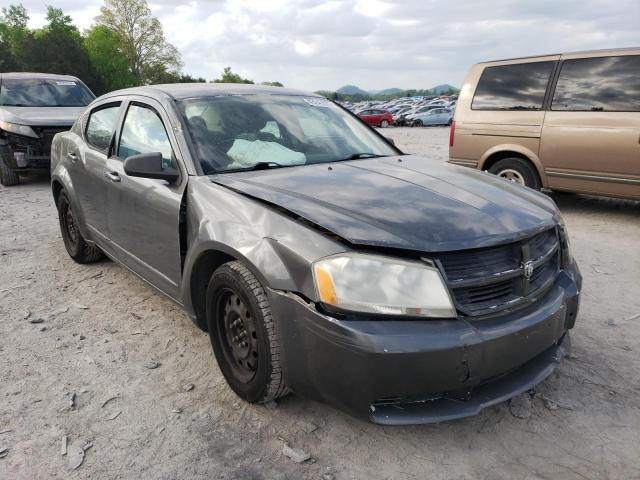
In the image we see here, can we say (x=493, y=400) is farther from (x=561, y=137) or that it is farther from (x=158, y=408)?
(x=561, y=137)

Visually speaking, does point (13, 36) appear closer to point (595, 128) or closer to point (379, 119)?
point (379, 119)

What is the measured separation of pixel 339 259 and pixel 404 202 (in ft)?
1.86

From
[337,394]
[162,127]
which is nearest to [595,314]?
[337,394]

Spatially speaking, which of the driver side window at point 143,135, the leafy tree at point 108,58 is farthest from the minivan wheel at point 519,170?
the leafy tree at point 108,58

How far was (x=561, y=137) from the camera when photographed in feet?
20.9

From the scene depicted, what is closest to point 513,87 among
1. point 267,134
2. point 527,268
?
point 267,134

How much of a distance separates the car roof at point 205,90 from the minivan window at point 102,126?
185 mm

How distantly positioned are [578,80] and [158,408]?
20.0ft

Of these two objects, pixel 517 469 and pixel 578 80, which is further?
pixel 578 80

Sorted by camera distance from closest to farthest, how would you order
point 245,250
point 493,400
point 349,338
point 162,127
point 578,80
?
point 349,338, point 493,400, point 245,250, point 162,127, point 578,80

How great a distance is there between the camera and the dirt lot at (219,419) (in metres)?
2.21

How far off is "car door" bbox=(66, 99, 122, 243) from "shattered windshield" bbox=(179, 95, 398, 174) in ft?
3.49

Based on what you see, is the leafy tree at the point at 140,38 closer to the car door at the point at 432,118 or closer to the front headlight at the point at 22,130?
the car door at the point at 432,118

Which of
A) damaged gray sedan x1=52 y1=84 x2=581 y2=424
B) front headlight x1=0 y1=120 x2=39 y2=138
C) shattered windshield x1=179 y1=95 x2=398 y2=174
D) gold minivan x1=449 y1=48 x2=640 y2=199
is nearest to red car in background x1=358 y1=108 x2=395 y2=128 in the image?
front headlight x1=0 y1=120 x2=39 y2=138
